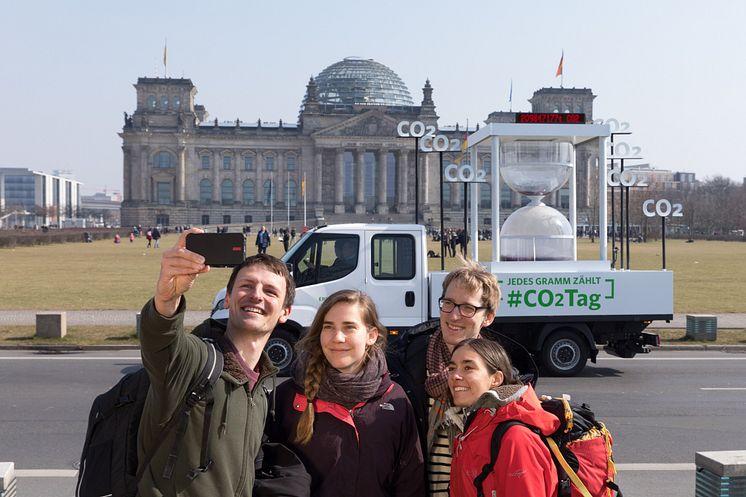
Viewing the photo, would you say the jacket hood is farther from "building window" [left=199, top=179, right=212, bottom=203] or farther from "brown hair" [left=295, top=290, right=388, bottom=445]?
"building window" [left=199, top=179, right=212, bottom=203]

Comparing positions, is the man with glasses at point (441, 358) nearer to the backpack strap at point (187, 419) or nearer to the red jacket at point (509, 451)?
the red jacket at point (509, 451)

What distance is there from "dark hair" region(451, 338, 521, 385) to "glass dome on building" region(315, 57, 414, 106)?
5933 inches

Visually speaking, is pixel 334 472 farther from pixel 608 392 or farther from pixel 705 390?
pixel 705 390

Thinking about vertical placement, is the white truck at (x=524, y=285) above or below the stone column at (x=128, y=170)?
below

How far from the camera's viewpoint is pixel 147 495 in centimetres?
352

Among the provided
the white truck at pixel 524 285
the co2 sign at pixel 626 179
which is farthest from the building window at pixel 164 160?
the white truck at pixel 524 285

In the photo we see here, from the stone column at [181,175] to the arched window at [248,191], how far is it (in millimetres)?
10022

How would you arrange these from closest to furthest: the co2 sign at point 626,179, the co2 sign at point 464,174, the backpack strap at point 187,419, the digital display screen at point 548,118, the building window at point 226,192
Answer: the backpack strap at point 187,419 → the digital display screen at point 548,118 → the co2 sign at point 464,174 → the co2 sign at point 626,179 → the building window at point 226,192

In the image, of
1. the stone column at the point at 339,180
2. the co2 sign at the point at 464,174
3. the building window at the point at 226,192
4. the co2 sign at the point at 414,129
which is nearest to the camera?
the co2 sign at the point at 464,174

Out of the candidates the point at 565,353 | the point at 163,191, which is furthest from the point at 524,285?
the point at 163,191

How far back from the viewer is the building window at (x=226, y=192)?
458 feet

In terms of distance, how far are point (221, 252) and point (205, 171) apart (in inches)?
5464

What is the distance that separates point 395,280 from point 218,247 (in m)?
10.4

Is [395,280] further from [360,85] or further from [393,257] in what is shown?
[360,85]
